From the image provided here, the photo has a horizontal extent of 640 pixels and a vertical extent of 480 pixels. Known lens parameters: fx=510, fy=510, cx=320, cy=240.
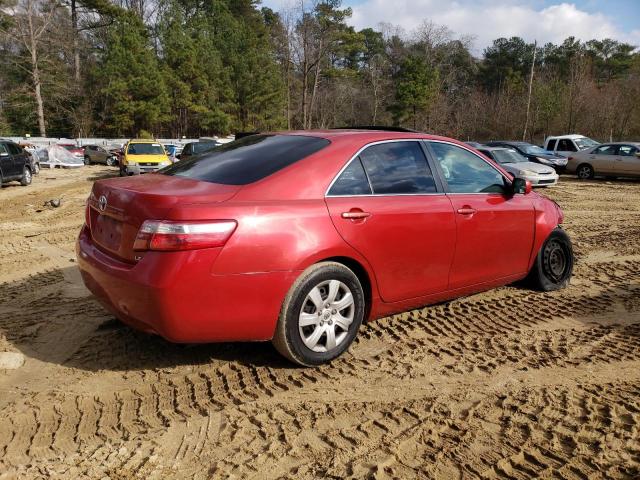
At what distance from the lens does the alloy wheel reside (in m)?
3.33

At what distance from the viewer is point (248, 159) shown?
3.65 metres

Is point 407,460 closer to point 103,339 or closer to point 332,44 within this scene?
point 103,339

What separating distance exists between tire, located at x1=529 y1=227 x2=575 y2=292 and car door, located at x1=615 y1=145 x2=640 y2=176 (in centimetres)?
1640

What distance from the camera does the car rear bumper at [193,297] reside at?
2.90m

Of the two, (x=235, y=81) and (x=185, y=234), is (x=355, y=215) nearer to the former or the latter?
(x=185, y=234)

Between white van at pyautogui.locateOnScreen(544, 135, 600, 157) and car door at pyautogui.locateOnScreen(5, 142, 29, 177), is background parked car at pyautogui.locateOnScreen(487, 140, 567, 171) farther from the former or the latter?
car door at pyautogui.locateOnScreen(5, 142, 29, 177)

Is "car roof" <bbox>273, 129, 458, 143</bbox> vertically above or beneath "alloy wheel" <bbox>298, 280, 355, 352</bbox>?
above

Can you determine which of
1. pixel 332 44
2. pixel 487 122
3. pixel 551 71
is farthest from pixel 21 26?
pixel 551 71

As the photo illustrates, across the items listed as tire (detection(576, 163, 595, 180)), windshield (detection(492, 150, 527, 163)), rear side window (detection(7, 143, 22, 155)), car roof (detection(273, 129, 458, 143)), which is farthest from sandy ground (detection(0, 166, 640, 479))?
tire (detection(576, 163, 595, 180))

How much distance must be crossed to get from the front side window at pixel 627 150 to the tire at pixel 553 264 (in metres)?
16.6

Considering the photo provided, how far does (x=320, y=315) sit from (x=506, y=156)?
16036 millimetres

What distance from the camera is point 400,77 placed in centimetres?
5391

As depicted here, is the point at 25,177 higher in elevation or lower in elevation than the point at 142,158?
lower

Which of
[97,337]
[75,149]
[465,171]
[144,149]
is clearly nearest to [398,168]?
[465,171]
